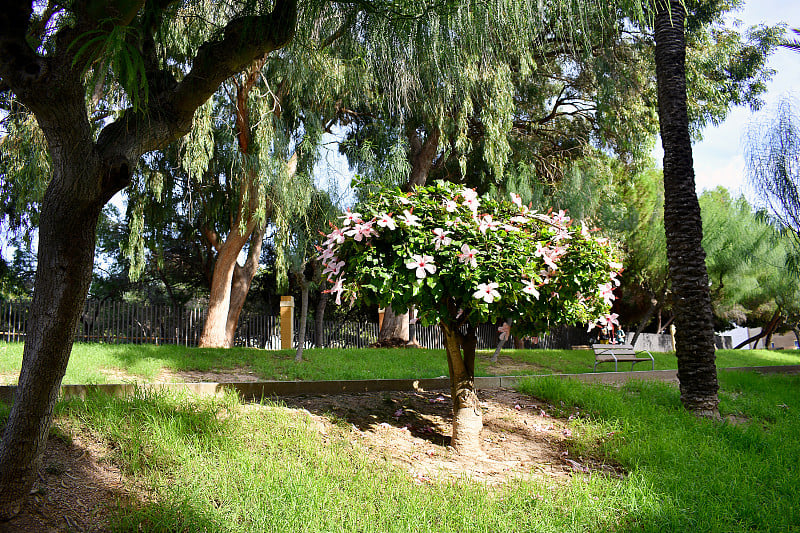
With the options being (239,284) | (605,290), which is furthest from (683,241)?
(239,284)

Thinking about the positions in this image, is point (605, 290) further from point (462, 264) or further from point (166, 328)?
point (166, 328)

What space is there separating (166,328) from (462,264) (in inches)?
533

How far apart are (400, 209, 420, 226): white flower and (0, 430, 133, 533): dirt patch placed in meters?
2.75

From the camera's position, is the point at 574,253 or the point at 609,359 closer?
the point at 574,253

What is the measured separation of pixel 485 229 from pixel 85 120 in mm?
3024

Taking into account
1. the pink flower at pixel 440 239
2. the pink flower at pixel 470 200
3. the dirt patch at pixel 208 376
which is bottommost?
the dirt patch at pixel 208 376

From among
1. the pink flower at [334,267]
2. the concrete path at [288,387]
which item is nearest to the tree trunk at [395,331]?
the concrete path at [288,387]

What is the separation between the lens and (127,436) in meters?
3.96

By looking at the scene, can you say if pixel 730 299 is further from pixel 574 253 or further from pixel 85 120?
pixel 85 120

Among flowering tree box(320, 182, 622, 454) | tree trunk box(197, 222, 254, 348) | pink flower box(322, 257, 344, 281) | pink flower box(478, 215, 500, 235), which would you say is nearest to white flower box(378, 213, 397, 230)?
flowering tree box(320, 182, 622, 454)

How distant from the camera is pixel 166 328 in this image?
15797mm

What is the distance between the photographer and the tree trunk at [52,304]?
9.59 ft

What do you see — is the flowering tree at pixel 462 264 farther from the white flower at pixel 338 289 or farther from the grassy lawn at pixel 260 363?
the grassy lawn at pixel 260 363

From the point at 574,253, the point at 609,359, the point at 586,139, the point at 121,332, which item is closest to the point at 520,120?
the point at 586,139
